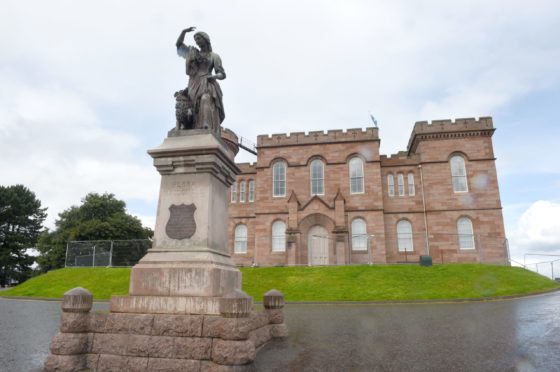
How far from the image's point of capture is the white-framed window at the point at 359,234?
103 ft

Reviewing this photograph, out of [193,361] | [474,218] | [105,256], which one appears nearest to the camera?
[193,361]

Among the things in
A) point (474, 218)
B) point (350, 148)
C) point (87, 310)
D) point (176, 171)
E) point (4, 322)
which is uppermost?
point (350, 148)

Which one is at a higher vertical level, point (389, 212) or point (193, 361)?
point (389, 212)

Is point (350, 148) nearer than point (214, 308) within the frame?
No

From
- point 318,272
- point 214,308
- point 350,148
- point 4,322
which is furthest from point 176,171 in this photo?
point 350,148

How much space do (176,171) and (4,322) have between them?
27.8ft

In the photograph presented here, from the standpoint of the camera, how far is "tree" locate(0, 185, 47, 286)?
4894cm

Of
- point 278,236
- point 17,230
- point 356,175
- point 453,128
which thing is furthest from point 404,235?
point 17,230

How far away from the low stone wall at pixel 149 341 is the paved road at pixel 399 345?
0.58 m

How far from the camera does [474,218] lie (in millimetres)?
30922

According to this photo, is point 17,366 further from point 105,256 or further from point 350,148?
point 350,148

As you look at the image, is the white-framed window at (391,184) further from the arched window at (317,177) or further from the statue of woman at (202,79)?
the statue of woman at (202,79)

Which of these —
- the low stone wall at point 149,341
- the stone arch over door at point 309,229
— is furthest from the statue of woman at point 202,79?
the stone arch over door at point 309,229

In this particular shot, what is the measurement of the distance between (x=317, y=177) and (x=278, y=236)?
648 centimetres
